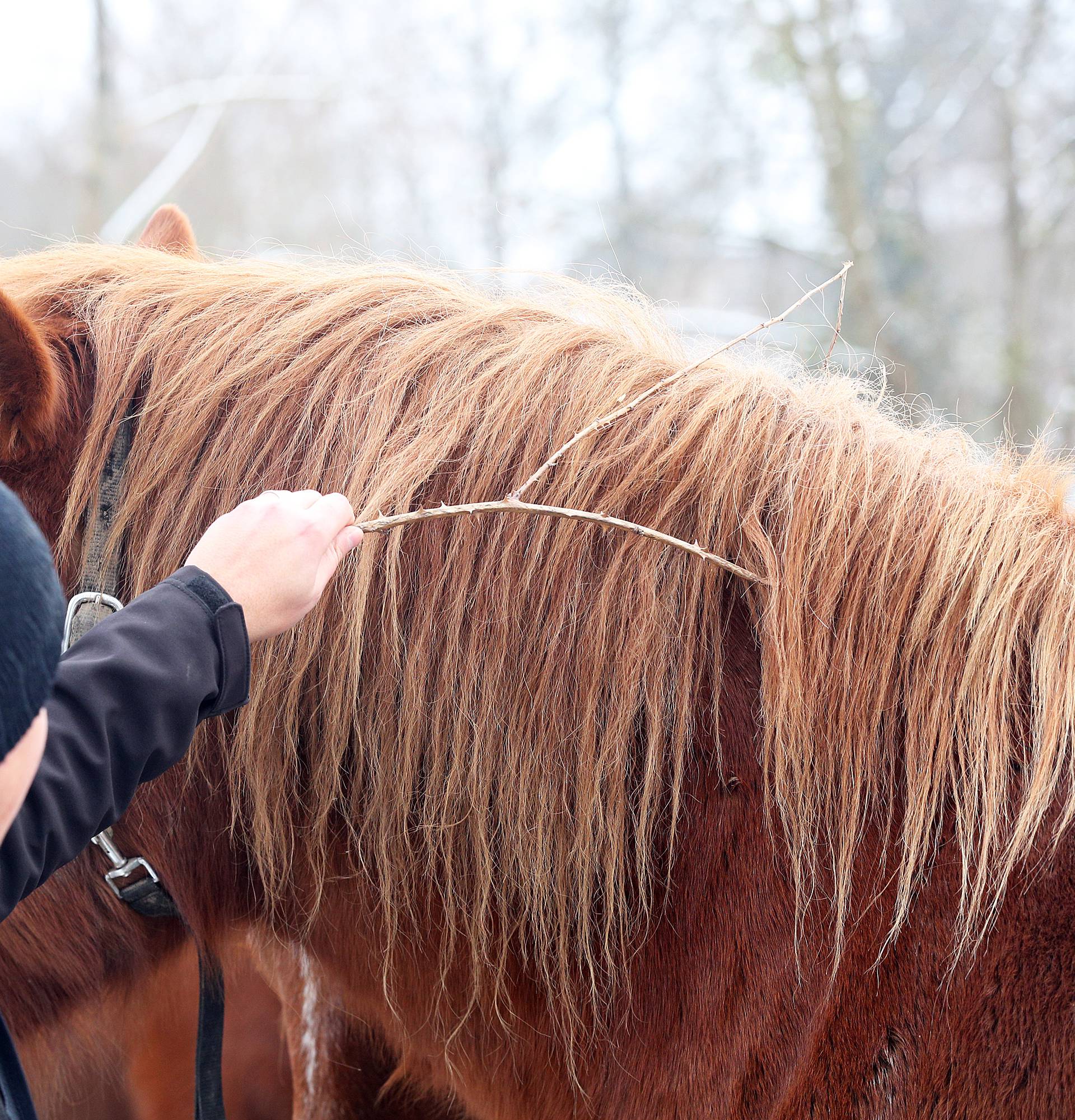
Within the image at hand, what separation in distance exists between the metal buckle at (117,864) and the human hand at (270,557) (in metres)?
0.37

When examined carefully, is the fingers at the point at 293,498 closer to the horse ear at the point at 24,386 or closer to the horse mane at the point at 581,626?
the horse mane at the point at 581,626

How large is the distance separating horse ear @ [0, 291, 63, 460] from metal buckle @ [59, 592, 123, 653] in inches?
6.7

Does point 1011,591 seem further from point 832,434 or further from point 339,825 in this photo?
point 339,825

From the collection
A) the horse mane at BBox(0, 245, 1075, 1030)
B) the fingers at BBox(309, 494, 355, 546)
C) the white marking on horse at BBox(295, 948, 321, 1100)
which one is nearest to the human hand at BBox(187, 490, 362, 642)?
the fingers at BBox(309, 494, 355, 546)

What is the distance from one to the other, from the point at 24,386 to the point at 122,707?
1.42 feet

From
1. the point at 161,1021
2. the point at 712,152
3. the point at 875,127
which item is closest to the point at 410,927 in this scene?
the point at 161,1021

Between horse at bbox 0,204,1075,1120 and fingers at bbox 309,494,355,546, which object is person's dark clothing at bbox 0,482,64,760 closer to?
fingers at bbox 309,494,355,546

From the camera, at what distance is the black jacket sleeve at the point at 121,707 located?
56cm

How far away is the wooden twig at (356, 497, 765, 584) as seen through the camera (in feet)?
2.55

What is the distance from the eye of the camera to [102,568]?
34.3 inches

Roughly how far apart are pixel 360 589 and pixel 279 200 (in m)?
15.8

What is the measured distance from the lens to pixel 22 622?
1.38 ft

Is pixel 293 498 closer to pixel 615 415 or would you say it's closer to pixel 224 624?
pixel 224 624

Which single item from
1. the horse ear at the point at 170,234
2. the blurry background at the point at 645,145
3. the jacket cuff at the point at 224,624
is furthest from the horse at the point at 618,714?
the blurry background at the point at 645,145
